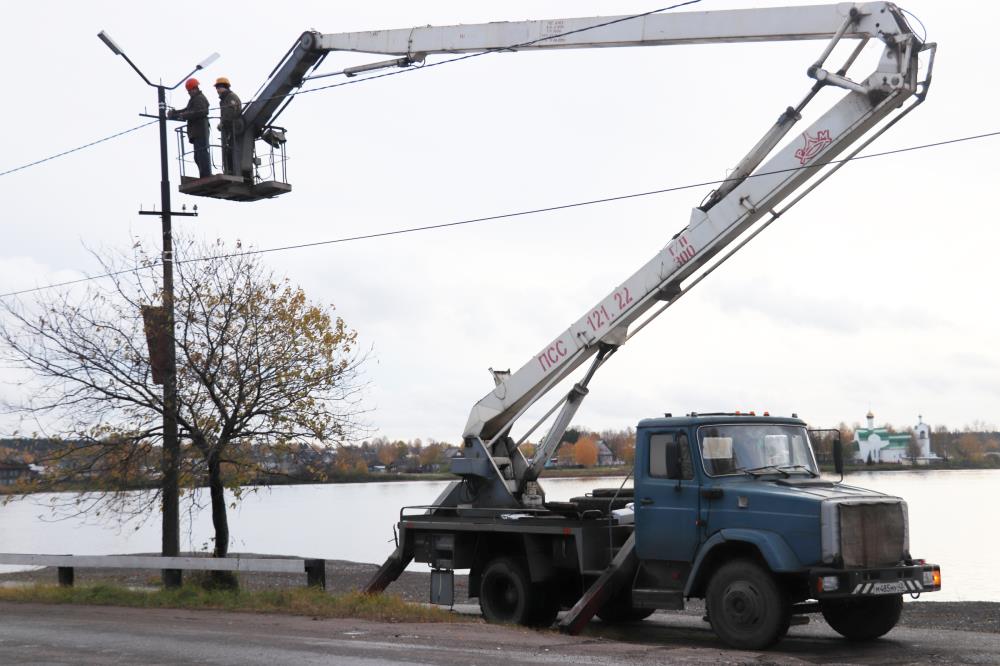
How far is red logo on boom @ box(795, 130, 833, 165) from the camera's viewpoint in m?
13.9

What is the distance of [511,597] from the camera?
51.0ft

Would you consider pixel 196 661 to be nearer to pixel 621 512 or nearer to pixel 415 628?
pixel 415 628

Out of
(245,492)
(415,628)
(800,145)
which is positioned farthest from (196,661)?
(245,492)

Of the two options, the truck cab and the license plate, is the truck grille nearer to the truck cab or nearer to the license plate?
the truck cab

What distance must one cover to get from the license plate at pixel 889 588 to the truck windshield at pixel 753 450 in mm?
1694

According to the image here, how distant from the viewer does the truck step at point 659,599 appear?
13633 mm

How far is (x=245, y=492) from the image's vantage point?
74.8 feet

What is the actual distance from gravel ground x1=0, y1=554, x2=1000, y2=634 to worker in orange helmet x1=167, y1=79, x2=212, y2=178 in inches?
280

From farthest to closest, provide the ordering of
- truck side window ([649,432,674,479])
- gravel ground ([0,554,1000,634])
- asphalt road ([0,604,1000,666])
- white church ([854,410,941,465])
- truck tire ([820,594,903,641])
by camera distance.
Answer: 1. white church ([854,410,941,465])
2. gravel ground ([0,554,1000,634])
3. truck side window ([649,432,674,479])
4. truck tire ([820,594,903,641])
5. asphalt road ([0,604,1000,666])

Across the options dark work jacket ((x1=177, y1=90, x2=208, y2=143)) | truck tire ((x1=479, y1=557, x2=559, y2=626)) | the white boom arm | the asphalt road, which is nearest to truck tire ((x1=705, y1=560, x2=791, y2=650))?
the asphalt road

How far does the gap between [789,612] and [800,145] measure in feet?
18.2

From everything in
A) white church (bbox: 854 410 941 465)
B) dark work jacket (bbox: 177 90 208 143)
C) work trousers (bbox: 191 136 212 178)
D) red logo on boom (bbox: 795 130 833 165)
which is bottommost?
white church (bbox: 854 410 941 465)

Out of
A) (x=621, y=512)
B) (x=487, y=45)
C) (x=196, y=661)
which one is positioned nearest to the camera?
(x=196, y=661)

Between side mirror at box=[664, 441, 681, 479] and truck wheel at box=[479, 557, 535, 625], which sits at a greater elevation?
side mirror at box=[664, 441, 681, 479]
